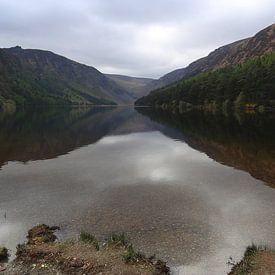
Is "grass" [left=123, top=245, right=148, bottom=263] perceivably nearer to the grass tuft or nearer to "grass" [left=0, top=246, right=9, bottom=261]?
the grass tuft

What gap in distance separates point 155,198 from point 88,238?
1104 cm

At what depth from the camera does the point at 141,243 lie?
21.0 metres

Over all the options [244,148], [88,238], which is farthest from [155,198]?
[244,148]

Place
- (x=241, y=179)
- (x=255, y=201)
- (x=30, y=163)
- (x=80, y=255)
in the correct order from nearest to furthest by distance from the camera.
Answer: (x=80, y=255), (x=255, y=201), (x=241, y=179), (x=30, y=163)

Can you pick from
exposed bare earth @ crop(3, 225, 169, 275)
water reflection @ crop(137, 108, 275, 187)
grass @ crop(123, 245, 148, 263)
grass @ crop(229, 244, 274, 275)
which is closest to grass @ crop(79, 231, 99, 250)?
exposed bare earth @ crop(3, 225, 169, 275)

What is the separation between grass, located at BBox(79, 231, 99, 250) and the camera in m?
20.0

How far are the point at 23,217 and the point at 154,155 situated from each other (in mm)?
31154

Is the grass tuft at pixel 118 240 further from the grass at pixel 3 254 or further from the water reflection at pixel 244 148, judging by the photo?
the water reflection at pixel 244 148

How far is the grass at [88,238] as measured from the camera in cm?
2005

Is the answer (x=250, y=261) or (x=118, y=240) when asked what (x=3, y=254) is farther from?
(x=250, y=261)

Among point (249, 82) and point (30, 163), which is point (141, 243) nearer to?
point (30, 163)

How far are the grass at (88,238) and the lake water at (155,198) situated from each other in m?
1.01

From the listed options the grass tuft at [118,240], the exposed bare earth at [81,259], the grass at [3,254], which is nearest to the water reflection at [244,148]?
the grass tuft at [118,240]

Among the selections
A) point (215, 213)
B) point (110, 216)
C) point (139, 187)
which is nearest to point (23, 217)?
point (110, 216)
